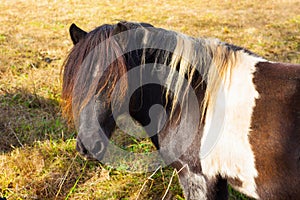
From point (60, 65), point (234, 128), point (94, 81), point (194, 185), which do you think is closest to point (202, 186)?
point (194, 185)

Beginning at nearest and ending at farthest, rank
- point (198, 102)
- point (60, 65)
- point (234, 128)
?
1. point (234, 128)
2. point (198, 102)
3. point (60, 65)

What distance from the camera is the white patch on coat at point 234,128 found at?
72.1 inches

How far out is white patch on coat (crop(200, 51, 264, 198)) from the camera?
183 centimetres

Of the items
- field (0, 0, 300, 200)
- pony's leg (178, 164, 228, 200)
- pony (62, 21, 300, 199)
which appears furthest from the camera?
field (0, 0, 300, 200)

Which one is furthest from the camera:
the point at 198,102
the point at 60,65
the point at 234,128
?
the point at 60,65

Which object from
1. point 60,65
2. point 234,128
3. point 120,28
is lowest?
point 60,65

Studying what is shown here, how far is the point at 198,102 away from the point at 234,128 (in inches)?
11.3

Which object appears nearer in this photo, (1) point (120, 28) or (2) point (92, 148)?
(1) point (120, 28)

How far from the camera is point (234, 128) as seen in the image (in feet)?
6.08

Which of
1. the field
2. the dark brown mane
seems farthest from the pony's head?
the field

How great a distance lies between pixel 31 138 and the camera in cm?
351

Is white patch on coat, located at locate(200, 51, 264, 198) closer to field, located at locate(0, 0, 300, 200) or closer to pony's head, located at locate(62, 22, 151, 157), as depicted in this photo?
field, located at locate(0, 0, 300, 200)

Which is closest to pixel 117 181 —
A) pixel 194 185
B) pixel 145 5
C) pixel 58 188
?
pixel 58 188

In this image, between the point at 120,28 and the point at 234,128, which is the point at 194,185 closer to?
the point at 234,128
